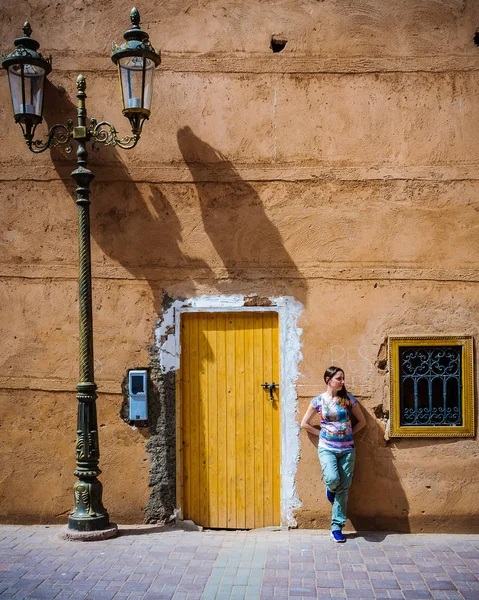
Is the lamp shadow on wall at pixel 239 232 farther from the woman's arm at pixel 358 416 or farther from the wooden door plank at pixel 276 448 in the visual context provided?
the woman's arm at pixel 358 416

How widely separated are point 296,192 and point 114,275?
2.04m

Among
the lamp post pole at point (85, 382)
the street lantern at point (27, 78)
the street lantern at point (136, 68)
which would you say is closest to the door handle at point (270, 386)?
the lamp post pole at point (85, 382)

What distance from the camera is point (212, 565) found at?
20.0ft

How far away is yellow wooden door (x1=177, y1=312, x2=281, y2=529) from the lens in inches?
290

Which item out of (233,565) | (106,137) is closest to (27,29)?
(106,137)

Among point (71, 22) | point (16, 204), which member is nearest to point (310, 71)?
point (71, 22)

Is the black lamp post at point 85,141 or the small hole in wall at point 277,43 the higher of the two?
the small hole in wall at point 277,43

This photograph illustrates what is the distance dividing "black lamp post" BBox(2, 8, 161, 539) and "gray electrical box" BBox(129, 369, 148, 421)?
0.43m

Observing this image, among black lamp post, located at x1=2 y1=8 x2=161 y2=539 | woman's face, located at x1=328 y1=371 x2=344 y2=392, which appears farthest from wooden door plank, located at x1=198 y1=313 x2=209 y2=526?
woman's face, located at x1=328 y1=371 x2=344 y2=392

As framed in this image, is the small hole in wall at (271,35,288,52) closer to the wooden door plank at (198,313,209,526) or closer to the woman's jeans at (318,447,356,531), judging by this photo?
the wooden door plank at (198,313,209,526)

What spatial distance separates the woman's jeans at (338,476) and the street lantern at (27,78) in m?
4.22

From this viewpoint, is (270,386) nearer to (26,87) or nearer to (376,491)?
(376,491)

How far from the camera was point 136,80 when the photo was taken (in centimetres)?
670

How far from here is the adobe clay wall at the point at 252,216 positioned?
7.23 meters
